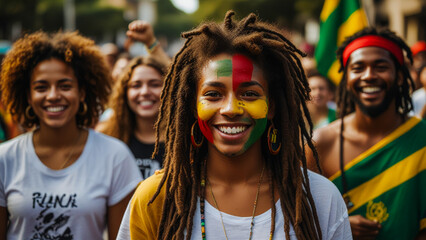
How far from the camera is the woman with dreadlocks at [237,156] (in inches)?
94.7

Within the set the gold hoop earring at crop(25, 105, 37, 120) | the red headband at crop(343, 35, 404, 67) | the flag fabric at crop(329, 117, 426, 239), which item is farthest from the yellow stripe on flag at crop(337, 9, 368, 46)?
the gold hoop earring at crop(25, 105, 37, 120)

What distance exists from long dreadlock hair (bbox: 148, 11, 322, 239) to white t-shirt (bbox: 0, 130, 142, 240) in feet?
2.83

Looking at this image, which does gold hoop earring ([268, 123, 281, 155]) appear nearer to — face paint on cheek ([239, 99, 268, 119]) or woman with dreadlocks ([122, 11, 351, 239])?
woman with dreadlocks ([122, 11, 351, 239])

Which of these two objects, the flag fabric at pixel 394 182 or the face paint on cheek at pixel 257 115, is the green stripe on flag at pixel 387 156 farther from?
the face paint on cheek at pixel 257 115

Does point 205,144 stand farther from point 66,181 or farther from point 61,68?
point 61,68

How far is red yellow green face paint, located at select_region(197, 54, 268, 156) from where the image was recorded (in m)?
2.45

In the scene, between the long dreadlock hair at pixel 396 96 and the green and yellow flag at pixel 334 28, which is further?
the green and yellow flag at pixel 334 28

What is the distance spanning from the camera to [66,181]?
3352mm

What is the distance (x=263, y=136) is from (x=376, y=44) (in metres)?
1.63

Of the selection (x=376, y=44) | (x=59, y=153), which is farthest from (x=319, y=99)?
(x=59, y=153)

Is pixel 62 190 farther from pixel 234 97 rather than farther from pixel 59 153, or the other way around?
pixel 234 97

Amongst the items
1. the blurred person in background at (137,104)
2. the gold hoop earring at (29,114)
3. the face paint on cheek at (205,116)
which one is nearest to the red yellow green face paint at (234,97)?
the face paint on cheek at (205,116)

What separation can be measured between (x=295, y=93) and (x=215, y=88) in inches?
17.5

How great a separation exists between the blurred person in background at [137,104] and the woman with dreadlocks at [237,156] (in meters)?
1.88
